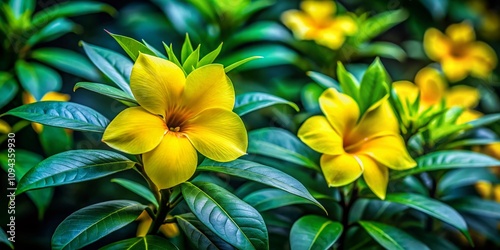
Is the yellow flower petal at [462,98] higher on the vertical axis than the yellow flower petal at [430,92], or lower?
lower

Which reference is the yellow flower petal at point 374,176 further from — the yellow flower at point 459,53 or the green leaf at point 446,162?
the yellow flower at point 459,53

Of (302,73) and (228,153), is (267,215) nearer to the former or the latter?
(228,153)

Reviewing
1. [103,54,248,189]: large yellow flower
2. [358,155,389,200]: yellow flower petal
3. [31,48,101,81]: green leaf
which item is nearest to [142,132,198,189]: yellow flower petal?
[103,54,248,189]: large yellow flower

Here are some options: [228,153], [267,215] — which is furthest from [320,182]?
[228,153]

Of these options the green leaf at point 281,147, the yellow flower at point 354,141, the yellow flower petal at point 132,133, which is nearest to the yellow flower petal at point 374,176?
the yellow flower at point 354,141

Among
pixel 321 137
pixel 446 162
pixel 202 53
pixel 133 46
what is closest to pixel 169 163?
pixel 133 46

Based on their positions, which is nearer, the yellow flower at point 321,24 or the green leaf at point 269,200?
the green leaf at point 269,200
